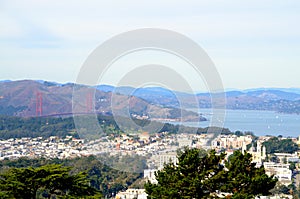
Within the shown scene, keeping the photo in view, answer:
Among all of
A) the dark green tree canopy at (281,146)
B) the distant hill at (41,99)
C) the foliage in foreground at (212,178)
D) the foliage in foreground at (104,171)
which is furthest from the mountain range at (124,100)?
the foliage in foreground at (212,178)

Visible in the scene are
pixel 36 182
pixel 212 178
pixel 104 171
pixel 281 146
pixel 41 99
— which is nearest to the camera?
pixel 36 182

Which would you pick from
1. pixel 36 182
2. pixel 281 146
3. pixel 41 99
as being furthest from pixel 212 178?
pixel 41 99

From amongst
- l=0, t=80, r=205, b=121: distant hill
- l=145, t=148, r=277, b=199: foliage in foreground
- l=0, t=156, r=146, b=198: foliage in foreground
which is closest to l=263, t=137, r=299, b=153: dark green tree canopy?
l=0, t=80, r=205, b=121: distant hill

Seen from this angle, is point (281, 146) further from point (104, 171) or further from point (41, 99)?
point (41, 99)

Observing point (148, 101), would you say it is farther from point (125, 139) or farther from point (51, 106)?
point (51, 106)

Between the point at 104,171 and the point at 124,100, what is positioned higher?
the point at 124,100

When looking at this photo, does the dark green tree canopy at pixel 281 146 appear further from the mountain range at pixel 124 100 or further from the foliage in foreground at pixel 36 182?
the foliage in foreground at pixel 36 182

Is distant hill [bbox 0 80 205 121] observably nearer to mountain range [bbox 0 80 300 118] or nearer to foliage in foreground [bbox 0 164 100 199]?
mountain range [bbox 0 80 300 118]

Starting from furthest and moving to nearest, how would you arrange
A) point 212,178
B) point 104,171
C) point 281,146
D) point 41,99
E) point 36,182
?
1. point 41,99
2. point 281,146
3. point 104,171
4. point 212,178
5. point 36,182

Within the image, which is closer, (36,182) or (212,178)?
(36,182)
